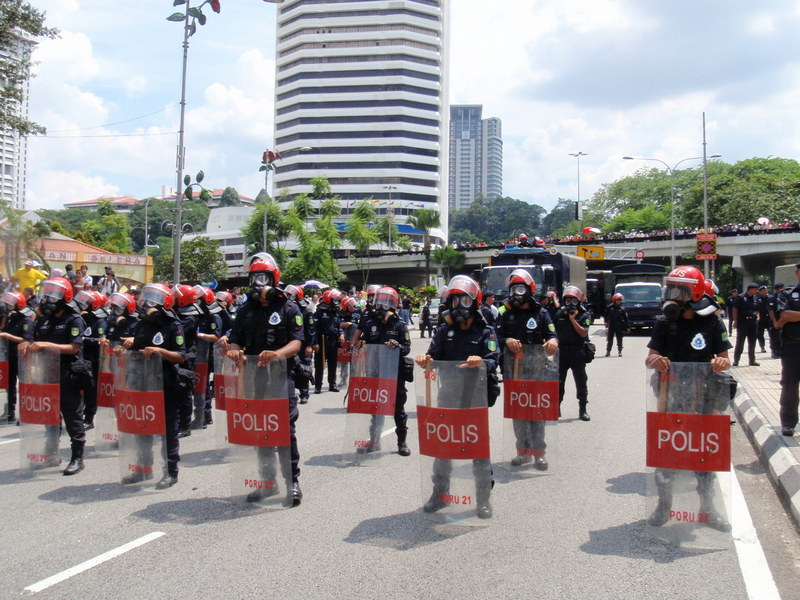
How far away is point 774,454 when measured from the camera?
25.6ft

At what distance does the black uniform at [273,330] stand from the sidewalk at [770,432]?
13.5ft

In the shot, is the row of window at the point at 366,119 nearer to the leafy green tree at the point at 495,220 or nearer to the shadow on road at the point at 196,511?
the leafy green tree at the point at 495,220

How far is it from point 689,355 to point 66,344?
5.78m

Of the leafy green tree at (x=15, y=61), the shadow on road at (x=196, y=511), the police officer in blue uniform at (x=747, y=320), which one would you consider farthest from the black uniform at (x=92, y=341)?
the police officer in blue uniform at (x=747, y=320)

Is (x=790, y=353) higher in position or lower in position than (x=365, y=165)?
lower

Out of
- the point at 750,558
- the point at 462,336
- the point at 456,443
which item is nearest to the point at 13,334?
the point at 462,336

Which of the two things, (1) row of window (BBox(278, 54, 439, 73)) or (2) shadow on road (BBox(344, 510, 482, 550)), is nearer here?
(2) shadow on road (BBox(344, 510, 482, 550))

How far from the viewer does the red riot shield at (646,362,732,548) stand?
17.5ft

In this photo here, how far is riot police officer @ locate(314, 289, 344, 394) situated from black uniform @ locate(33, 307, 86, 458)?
22.3 feet

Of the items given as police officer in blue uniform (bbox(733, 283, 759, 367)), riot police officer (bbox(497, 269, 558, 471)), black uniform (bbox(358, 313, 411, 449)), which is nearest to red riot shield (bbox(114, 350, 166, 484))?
black uniform (bbox(358, 313, 411, 449))

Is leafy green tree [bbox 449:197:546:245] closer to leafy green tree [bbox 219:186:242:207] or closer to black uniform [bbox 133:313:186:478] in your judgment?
leafy green tree [bbox 219:186:242:207]

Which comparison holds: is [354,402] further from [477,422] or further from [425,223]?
[425,223]

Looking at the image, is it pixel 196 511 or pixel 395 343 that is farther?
pixel 395 343

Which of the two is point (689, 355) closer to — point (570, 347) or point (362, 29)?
point (570, 347)
